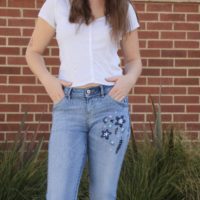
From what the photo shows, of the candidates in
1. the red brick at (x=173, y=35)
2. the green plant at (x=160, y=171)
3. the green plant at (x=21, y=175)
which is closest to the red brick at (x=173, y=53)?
the red brick at (x=173, y=35)

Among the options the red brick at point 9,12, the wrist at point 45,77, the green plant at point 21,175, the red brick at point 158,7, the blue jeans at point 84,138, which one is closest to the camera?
the blue jeans at point 84,138

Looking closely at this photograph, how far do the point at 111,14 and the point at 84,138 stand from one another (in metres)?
0.65

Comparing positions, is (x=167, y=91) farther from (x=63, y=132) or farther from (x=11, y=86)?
(x=63, y=132)

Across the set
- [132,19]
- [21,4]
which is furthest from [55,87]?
[21,4]

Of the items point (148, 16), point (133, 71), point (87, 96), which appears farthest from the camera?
point (148, 16)

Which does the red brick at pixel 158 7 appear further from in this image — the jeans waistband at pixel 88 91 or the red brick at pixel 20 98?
the jeans waistband at pixel 88 91

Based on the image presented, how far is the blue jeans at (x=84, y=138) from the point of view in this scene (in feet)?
9.91

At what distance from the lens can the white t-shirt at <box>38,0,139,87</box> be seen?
9.96ft

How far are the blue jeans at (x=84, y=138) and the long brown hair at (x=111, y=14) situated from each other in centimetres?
30

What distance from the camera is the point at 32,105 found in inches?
213

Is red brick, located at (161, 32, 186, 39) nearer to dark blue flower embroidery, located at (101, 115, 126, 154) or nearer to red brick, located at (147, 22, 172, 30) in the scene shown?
red brick, located at (147, 22, 172, 30)

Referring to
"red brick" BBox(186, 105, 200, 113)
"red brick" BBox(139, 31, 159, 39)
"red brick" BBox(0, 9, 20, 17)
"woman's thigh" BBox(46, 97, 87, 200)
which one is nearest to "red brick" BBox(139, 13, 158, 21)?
"red brick" BBox(139, 31, 159, 39)

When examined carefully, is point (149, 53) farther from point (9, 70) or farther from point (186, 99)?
point (9, 70)

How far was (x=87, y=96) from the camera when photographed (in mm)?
3021
